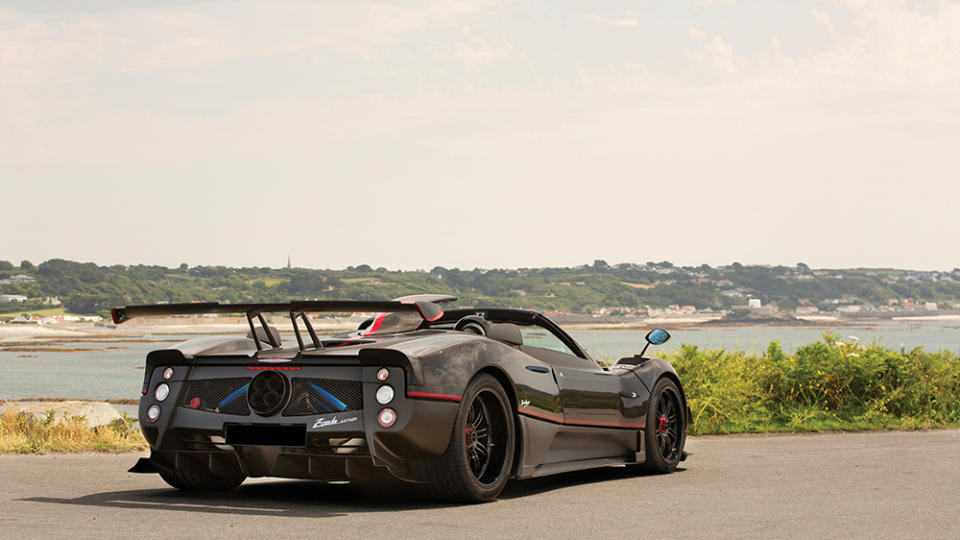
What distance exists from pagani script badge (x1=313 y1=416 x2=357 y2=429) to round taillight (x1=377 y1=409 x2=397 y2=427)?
15 cm

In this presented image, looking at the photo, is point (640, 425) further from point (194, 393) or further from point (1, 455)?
point (1, 455)

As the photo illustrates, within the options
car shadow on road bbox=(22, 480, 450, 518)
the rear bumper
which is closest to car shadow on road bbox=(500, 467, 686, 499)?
car shadow on road bbox=(22, 480, 450, 518)

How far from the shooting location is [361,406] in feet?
20.7

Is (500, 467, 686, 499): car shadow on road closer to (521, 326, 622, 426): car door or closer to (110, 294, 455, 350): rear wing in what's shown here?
(521, 326, 622, 426): car door

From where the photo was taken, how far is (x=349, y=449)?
6.34m

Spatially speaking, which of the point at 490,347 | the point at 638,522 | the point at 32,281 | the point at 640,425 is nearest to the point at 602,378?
the point at 640,425

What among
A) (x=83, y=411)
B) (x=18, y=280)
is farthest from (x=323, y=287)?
(x=83, y=411)

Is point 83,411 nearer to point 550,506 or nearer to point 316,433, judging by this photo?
point 316,433

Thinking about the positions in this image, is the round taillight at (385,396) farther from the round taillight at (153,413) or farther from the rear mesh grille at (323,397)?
the round taillight at (153,413)

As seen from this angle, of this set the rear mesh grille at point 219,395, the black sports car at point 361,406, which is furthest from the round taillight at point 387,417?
the rear mesh grille at point 219,395

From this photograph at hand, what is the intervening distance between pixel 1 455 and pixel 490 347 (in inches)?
233

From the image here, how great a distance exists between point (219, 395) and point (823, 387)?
9770 mm

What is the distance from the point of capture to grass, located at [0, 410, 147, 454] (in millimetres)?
11039

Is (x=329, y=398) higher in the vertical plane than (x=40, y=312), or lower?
higher
